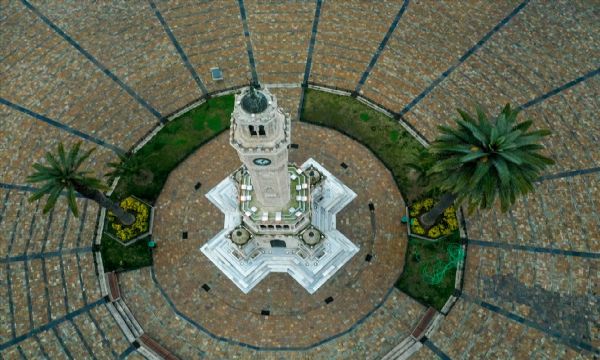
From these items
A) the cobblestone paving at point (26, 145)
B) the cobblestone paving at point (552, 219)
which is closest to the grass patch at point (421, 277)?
the cobblestone paving at point (552, 219)

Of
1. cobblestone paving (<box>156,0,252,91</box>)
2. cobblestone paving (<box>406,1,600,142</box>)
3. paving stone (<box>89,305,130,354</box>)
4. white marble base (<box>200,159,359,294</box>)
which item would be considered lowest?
paving stone (<box>89,305,130,354</box>)

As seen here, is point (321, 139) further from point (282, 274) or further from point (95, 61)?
point (95, 61)

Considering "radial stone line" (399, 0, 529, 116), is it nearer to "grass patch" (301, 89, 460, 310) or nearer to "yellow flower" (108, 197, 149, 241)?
"grass patch" (301, 89, 460, 310)

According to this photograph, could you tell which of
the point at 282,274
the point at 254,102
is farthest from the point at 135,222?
the point at 254,102

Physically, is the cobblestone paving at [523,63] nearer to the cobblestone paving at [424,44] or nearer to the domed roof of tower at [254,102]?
the cobblestone paving at [424,44]

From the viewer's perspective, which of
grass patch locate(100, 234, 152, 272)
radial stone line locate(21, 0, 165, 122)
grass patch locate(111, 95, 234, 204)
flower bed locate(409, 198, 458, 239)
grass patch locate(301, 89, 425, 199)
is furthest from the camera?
radial stone line locate(21, 0, 165, 122)

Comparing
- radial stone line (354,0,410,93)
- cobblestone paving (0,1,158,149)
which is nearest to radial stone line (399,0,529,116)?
radial stone line (354,0,410,93)

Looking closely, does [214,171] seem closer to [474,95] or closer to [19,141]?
[19,141]
